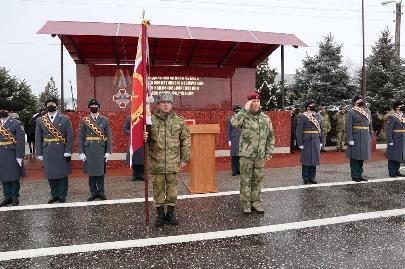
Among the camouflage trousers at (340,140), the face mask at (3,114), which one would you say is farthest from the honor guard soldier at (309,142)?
the camouflage trousers at (340,140)

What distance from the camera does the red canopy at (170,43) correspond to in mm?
11871

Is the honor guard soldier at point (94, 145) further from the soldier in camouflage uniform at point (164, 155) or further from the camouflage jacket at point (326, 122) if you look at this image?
the camouflage jacket at point (326, 122)

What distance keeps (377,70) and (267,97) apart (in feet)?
21.3

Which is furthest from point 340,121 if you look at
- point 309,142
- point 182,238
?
point 182,238

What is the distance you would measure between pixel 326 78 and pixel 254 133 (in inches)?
610

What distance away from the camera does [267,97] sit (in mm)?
20844

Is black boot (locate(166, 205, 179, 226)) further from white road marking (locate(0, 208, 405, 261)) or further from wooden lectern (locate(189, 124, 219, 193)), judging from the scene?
wooden lectern (locate(189, 124, 219, 193))

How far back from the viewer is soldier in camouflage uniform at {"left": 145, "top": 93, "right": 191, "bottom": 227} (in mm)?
5438

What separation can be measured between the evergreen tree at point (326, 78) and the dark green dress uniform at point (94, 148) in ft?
49.2

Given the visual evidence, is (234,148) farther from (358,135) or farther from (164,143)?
(164,143)

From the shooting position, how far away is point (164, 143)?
5.45 m

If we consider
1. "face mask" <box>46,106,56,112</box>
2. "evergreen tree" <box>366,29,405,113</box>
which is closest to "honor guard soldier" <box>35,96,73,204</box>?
"face mask" <box>46,106,56,112</box>

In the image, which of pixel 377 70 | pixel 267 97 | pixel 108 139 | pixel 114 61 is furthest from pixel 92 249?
pixel 377 70

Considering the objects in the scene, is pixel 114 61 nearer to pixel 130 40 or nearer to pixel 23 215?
pixel 130 40
